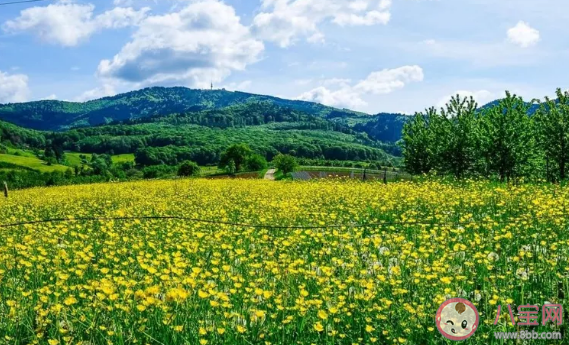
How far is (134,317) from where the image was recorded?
4.93m

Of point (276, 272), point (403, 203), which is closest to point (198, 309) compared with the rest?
point (276, 272)

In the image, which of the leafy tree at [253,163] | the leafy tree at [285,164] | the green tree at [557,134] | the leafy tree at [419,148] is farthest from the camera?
the leafy tree at [253,163]

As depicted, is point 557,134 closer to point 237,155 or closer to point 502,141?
point 502,141

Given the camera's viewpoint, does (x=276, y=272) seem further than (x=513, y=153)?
No

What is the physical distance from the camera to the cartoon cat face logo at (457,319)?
4.40m

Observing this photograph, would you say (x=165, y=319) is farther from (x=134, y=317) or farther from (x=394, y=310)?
(x=394, y=310)

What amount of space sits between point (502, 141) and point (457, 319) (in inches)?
1169

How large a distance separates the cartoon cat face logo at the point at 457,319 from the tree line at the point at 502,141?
24.6 m

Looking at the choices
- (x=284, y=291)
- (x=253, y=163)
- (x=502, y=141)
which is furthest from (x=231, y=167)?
(x=284, y=291)

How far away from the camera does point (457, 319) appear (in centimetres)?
462

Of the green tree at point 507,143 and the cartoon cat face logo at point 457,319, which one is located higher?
the green tree at point 507,143

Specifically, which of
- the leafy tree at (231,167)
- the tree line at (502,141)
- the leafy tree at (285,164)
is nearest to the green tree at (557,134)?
the tree line at (502,141)

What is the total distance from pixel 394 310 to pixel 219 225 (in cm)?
603

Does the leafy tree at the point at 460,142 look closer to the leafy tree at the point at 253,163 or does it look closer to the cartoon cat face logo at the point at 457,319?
the cartoon cat face logo at the point at 457,319
